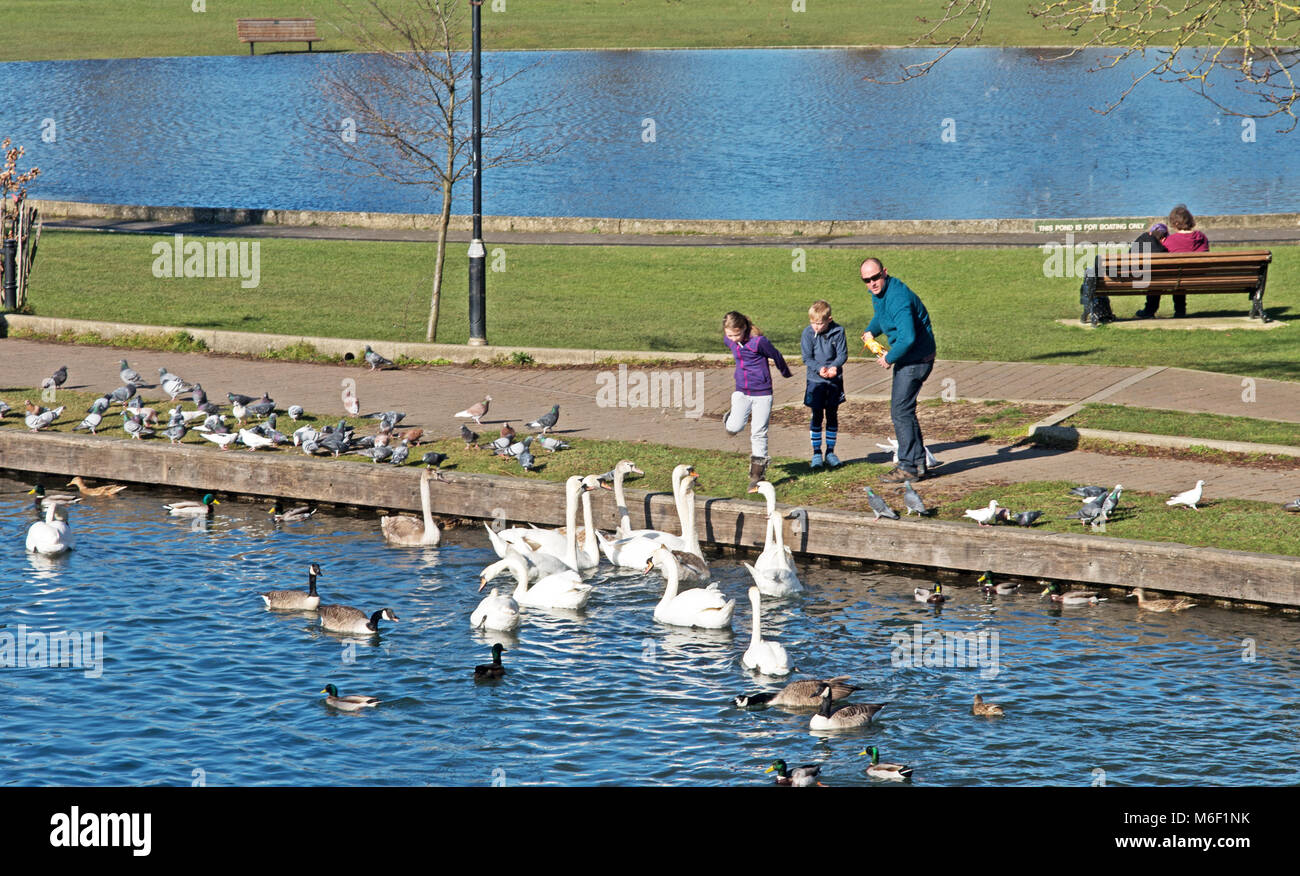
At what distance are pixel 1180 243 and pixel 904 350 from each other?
9.53 m

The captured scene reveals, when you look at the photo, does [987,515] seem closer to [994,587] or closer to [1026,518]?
[1026,518]

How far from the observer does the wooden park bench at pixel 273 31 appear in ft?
230

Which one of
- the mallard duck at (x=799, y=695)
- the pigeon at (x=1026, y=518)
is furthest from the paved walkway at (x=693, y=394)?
the mallard duck at (x=799, y=695)

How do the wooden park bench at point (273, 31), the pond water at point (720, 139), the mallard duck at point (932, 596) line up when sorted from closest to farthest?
the mallard duck at point (932, 596) < the pond water at point (720, 139) < the wooden park bench at point (273, 31)

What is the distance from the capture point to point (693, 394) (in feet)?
58.6

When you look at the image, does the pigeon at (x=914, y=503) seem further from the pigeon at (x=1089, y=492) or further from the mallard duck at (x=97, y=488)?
the mallard duck at (x=97, y=488)

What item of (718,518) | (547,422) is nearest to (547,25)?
(547,422)

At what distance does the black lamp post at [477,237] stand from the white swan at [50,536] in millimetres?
6352

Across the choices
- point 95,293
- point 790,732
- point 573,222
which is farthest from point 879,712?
point 573,222

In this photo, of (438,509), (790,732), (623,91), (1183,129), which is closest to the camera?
(790,732)

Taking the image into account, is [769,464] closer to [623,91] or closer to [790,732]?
[790,732]

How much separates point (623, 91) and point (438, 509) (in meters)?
48.6
